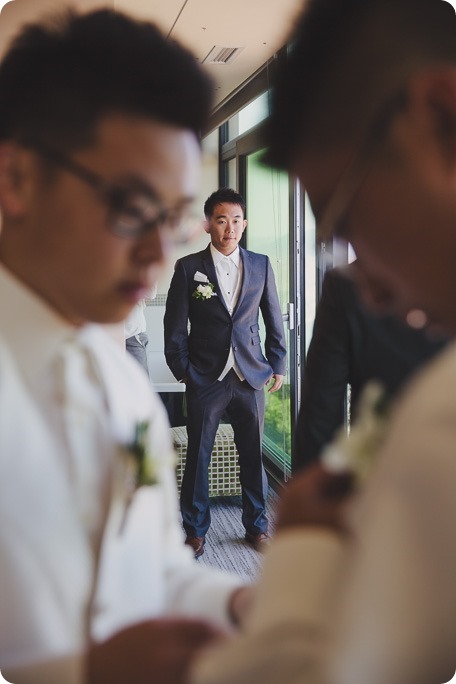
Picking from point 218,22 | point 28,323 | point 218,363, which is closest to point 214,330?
point 218,363

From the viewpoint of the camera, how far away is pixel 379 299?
0.43m

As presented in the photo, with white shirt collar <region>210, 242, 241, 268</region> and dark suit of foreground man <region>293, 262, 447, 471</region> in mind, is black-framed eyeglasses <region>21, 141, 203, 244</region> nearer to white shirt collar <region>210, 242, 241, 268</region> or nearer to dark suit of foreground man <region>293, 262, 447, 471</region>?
dark suit of foreground man <region>293, 262, 447, 471</region>

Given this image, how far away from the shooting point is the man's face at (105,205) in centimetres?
43

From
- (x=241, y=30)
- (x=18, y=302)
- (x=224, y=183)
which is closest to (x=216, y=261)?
(x=224, y=183)

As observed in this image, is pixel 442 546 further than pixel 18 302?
→ No

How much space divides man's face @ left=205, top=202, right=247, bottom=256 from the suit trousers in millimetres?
477

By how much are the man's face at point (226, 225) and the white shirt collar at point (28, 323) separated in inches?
37.0

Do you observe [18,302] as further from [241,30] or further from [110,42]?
[241,30]

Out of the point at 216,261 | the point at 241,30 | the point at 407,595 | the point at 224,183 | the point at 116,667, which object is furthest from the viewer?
the point at 216,261

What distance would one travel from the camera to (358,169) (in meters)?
0.37

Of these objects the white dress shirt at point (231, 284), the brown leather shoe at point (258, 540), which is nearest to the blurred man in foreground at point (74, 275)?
the brown leather shoe at point (258, 540)

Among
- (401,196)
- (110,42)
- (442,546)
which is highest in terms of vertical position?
(110,42)

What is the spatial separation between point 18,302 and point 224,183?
74 centimetres

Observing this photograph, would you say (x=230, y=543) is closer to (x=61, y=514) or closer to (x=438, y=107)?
(x=61, y=514)
